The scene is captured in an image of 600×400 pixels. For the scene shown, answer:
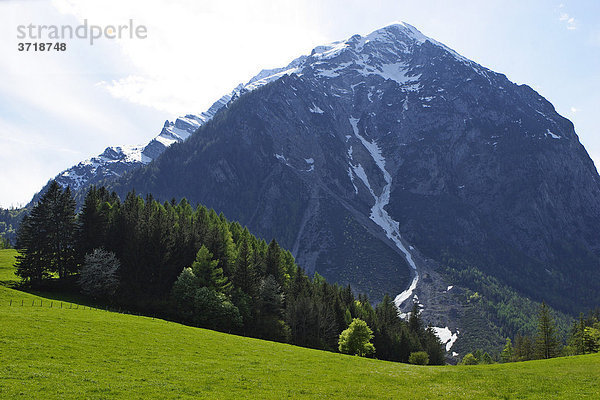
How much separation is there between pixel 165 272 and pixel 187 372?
169 feet

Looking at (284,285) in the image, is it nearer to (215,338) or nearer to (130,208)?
(130,208)

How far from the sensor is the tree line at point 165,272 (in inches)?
2616

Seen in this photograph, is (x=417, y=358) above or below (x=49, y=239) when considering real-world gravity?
below

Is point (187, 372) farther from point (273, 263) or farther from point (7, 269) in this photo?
point (273, 263)

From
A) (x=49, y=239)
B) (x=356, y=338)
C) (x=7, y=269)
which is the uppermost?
(x=49, y=239)

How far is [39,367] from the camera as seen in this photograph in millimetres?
25328

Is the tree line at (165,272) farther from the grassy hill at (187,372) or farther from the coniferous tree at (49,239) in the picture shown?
the grassy hill at (187,372)

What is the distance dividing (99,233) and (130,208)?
10211 mm

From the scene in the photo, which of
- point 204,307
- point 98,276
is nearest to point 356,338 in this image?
point 204,307

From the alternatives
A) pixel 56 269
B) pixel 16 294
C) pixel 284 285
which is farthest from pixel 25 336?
pixel 284 285

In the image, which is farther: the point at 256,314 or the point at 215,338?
the point at 256,314

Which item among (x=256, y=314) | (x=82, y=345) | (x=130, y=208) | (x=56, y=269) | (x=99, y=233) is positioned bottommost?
(x=256, y=314)

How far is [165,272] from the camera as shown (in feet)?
252

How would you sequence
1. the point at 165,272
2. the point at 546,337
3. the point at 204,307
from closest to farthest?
the point at 204,307, the point at 165,272, the point at 546,337
